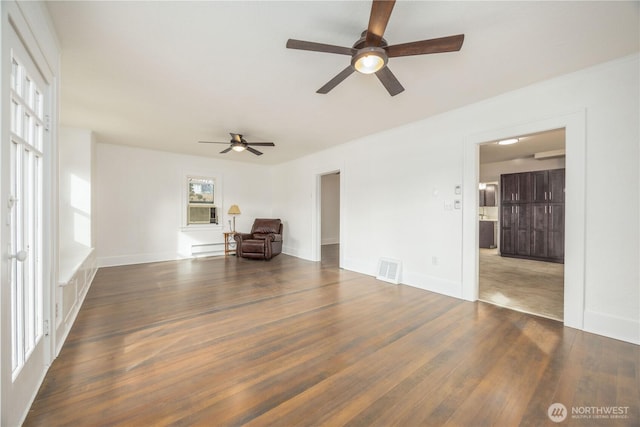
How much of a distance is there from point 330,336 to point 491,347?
1399 mm

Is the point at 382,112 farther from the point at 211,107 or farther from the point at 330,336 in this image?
the point at 330,336

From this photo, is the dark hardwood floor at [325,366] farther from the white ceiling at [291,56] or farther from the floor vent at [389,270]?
the white ceiling at [291,56]

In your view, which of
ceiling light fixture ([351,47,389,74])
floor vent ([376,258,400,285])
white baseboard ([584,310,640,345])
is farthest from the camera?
floor vent ([376,258,400,285])

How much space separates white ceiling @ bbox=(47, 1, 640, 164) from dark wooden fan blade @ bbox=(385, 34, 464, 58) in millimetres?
215

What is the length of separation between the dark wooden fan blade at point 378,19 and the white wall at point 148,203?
5880 mm

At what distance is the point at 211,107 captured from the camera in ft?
11.6

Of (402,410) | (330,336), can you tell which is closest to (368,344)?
(330,336)

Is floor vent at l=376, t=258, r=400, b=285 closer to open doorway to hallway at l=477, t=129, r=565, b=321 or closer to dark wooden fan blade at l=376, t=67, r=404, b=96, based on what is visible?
open doorway to hallway at l=477, t=129, r=565, b=321

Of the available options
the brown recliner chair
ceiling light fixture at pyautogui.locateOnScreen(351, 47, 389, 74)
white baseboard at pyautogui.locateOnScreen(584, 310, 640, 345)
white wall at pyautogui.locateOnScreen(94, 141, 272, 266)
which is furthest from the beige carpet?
white wall at pyautogui.locateOnScreen(94, 141, 272, 266)

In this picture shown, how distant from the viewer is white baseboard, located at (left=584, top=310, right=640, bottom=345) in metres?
2.37

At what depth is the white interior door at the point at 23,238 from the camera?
1.29m

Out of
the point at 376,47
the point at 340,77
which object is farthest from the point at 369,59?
the point at 340,77

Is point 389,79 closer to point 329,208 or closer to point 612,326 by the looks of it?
point 612,326

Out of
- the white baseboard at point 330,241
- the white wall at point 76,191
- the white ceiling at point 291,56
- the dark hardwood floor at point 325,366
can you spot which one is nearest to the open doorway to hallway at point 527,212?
the dark hardwood floor at point 325,366
